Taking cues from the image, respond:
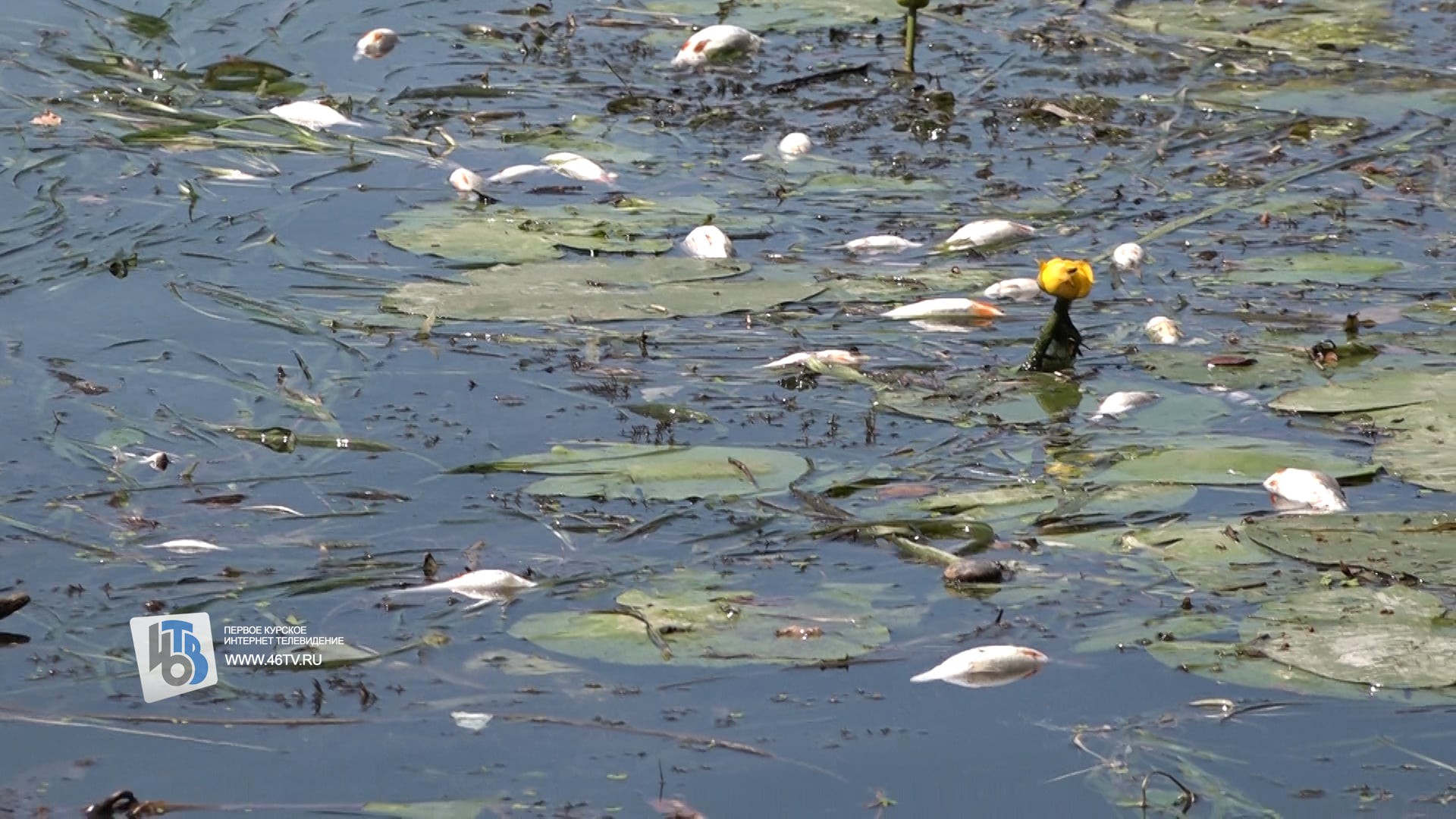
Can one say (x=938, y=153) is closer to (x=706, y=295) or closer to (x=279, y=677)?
(x=706, y=295)

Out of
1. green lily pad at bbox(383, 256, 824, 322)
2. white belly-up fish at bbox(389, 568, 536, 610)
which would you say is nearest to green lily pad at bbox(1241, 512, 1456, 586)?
white belly-up fish at bbox(389, 568, 536, 610)

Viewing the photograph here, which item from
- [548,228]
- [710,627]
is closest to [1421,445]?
[710,627]

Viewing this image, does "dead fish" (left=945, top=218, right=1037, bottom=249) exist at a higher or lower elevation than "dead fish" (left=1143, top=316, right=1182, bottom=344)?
higher

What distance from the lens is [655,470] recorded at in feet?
12.0

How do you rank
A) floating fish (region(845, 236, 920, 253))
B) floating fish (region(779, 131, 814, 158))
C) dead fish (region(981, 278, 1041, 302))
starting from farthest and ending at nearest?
floating fish (region(779, 131, 814, 158)), floating fish (region(845, 236, 920, 253)), dead fish (region(981, 278, 1041, 302))

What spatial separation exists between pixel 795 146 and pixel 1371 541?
3.06 m

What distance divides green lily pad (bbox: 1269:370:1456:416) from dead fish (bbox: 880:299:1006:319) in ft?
2.61

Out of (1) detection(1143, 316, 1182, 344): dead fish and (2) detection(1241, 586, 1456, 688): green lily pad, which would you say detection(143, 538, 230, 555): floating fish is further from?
(1) detection(1143, 316, 1182, 344): dead fish

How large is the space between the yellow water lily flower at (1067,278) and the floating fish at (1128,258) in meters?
0.88

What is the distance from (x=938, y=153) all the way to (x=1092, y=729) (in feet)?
11.8

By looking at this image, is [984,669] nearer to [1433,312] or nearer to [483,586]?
[483,586]

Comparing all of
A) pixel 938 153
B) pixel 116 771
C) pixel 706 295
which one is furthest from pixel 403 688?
pixel 938 153


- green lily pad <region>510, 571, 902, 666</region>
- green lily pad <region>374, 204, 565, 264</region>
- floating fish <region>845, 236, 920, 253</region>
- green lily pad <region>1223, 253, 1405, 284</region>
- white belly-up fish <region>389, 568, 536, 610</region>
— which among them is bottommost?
green lily pad <region>510, 571, 902, 666</region>

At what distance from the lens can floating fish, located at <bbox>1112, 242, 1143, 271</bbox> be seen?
5.03 meters
